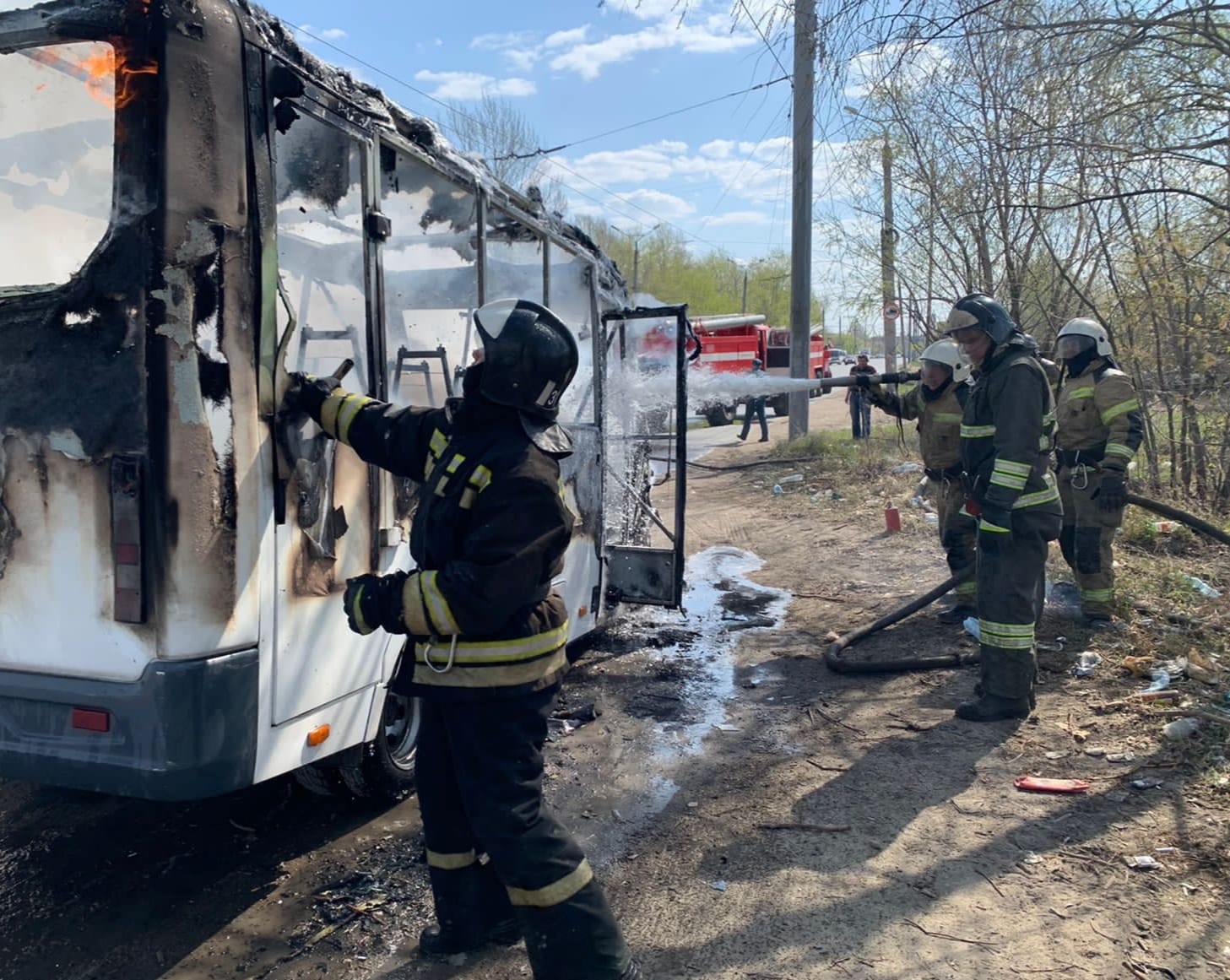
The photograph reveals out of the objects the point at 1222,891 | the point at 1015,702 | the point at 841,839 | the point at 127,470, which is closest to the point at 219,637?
the point at 127,470

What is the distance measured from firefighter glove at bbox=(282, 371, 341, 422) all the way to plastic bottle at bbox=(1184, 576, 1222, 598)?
570 cm

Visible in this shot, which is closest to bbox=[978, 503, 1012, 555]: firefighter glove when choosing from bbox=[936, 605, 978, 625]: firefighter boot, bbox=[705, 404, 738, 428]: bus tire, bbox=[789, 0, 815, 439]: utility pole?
bbox=[936, 605, 978, 625]: firefighter boot

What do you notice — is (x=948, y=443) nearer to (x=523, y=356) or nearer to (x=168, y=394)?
(x=523, y=356)

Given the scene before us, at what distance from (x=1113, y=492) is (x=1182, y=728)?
1.95m

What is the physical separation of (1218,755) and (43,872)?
4522 millimetres

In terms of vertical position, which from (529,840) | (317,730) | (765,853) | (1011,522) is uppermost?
(1011,522)

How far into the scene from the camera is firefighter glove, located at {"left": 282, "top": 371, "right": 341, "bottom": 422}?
2553 mm

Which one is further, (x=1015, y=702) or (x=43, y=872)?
(x=1015, y=702)

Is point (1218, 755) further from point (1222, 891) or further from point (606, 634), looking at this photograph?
point (606, 634)

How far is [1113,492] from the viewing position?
5.41 m

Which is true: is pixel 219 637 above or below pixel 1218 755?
above

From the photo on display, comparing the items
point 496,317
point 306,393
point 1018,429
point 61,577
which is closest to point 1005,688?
point 1018,429

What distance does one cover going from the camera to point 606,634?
20.1ft

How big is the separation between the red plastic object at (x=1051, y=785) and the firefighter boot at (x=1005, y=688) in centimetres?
62
